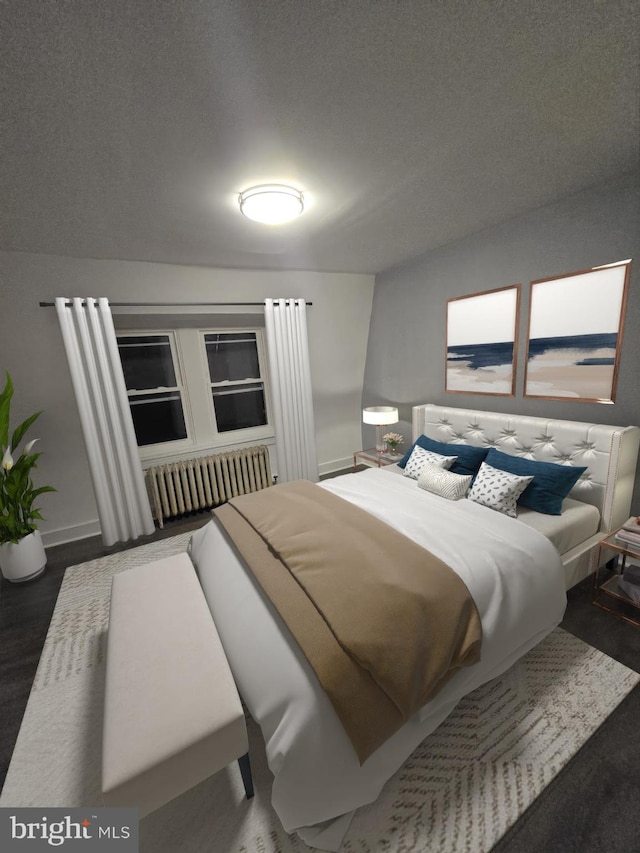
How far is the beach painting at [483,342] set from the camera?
2.79 metres

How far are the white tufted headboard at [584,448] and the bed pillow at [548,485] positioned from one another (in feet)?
0.41

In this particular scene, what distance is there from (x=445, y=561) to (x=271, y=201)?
2.18 metres

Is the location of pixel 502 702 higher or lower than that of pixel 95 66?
lower

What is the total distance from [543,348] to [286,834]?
3.12 m

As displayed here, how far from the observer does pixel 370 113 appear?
133cm

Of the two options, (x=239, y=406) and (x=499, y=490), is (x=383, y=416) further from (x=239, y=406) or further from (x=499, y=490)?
(x=239, y=406)

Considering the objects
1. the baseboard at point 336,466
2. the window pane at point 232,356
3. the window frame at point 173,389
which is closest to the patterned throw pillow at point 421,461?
the baseboard at point 336,466

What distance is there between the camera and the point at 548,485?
2260 millimetres

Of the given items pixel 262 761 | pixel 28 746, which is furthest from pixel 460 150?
pixel 28 746

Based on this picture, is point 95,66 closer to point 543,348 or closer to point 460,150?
point 460,150

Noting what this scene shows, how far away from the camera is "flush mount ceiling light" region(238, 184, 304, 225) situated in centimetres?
184

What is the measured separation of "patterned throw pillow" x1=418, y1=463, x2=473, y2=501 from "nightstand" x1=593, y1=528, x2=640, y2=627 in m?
0.84

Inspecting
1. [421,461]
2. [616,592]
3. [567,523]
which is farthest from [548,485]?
[421,461]

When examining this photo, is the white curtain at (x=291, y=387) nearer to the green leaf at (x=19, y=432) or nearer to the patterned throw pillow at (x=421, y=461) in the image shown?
the patterned throw pillow at (x=421, y=461)
